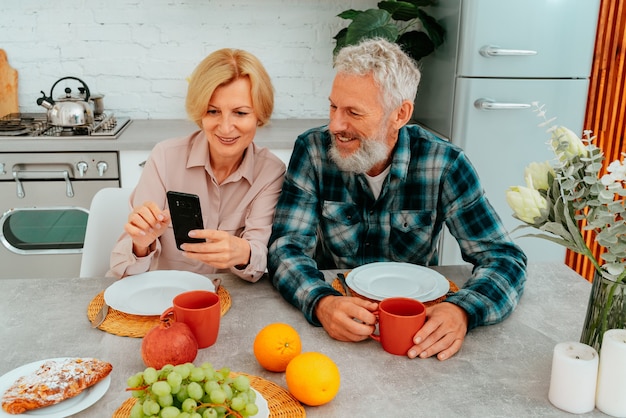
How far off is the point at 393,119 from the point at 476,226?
14.0 inches

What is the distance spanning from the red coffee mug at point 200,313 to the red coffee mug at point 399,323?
0.99 ft

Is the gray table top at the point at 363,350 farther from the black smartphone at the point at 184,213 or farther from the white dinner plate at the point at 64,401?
the black smartphone at the point at 184,213

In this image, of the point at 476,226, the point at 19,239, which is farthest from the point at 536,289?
→ the point at 19,239

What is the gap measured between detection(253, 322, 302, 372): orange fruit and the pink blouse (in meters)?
0.61

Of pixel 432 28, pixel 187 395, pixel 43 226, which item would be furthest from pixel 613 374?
pixel 43 226

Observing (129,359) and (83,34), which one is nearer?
(129,359)

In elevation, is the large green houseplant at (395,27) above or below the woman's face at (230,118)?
above

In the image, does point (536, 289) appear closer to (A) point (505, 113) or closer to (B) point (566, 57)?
(A) point (505, 113)

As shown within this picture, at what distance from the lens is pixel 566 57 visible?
9.09 ft

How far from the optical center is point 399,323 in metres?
1.17

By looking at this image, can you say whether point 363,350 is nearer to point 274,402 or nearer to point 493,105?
point 274,402

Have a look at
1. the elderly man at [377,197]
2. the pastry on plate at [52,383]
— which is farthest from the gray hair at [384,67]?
the pastry on plate at [52,383]

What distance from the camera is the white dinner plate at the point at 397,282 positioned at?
141 centimetres

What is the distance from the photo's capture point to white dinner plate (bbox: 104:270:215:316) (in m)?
1.35
